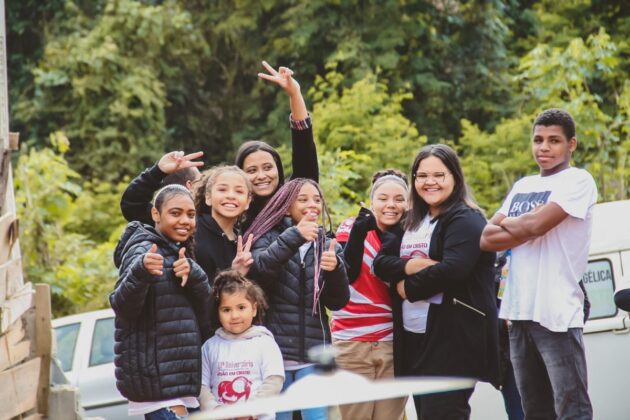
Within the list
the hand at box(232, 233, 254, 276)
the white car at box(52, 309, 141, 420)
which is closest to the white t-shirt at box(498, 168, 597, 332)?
the hand at box(232, 233, 254, 276)

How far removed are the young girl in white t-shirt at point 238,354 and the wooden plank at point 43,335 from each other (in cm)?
261

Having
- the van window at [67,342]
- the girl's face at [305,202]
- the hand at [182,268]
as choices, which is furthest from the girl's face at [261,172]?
the van window at [67,342]

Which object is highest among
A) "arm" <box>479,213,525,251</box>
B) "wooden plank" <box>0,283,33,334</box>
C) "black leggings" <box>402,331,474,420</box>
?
"arm" <box>479,213,525,251</box>

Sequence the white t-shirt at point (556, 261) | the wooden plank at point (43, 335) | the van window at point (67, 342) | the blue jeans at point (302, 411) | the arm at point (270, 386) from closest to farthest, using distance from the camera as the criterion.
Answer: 1. the arm at point (270, 386)
2. the white t-shirt at point (556, 261)
3. the blue jeans at point (302, 411)
4. the wooden plank at point (43, 335)
5. the van window at point (67, 342)

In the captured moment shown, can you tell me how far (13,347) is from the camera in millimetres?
7109

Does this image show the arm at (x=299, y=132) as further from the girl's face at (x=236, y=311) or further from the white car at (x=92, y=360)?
the white car at (x=92, y=360)

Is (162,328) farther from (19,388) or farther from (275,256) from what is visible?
(19,388)

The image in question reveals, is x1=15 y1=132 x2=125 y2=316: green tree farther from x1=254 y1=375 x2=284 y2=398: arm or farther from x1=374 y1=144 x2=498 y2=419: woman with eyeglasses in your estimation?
x1=254 y1=375 x2=284 y2=398: arm

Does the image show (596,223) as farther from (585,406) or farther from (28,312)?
(28,312)

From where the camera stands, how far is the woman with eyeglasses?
573 centimetres

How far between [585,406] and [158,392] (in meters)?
2.09

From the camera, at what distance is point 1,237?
6648 millimetres

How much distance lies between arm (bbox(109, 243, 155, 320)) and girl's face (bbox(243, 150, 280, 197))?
1.12 meters

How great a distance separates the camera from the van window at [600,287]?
783 centimetres
